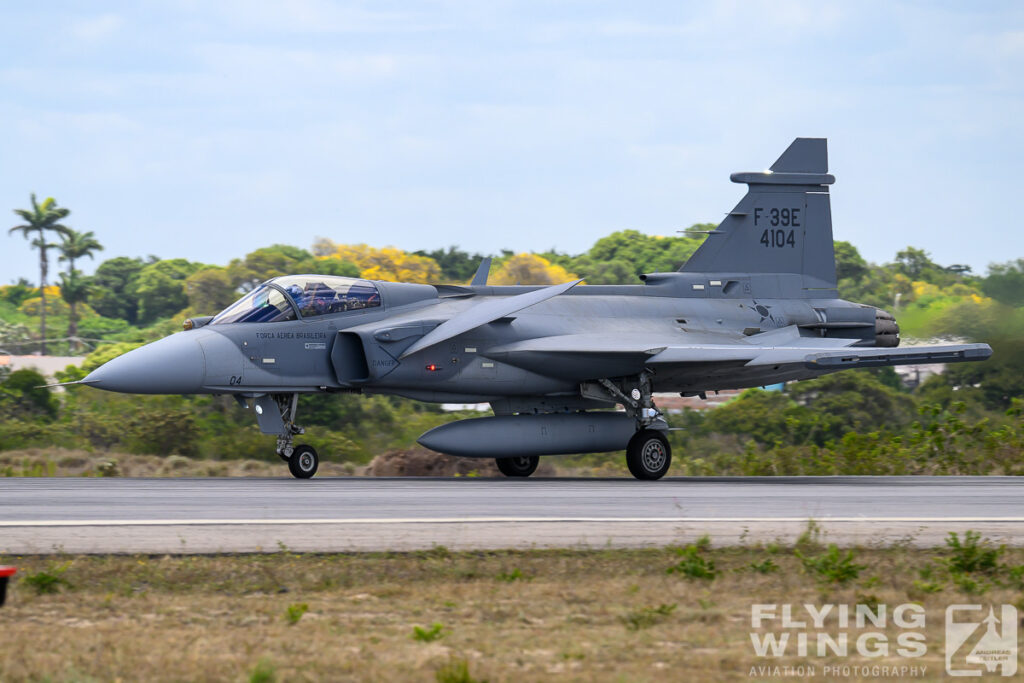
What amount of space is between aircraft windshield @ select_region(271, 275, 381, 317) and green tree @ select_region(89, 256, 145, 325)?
6865 cm

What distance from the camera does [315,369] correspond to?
56.2 ft

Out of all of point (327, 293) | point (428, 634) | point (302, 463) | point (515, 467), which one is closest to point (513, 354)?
point (515, 467)

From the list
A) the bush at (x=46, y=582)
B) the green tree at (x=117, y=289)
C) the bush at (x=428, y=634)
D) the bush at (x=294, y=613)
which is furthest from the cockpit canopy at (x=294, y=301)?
the green tree at (x=117, y=289)

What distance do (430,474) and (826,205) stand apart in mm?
8411

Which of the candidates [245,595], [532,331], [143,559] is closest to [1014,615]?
[245,595]

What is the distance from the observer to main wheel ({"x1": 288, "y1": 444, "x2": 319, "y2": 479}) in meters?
17.1

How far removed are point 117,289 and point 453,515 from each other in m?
85.1

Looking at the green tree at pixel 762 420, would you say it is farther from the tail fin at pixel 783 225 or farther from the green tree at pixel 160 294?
the green tree at pixel 160 294

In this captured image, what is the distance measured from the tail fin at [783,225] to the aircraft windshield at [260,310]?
24.1 feet

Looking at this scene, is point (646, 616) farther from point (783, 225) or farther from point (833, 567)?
point (783, 225)

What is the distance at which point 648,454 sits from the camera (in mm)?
18172

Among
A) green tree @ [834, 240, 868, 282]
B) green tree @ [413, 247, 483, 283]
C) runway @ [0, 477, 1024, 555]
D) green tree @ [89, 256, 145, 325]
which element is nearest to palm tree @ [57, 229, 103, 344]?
green tree @ [89, 256, 145, 325]

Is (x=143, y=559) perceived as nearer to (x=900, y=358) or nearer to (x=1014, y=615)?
(x=1014, y=615)

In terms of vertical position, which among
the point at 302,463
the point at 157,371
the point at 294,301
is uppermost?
the point at 294,301
